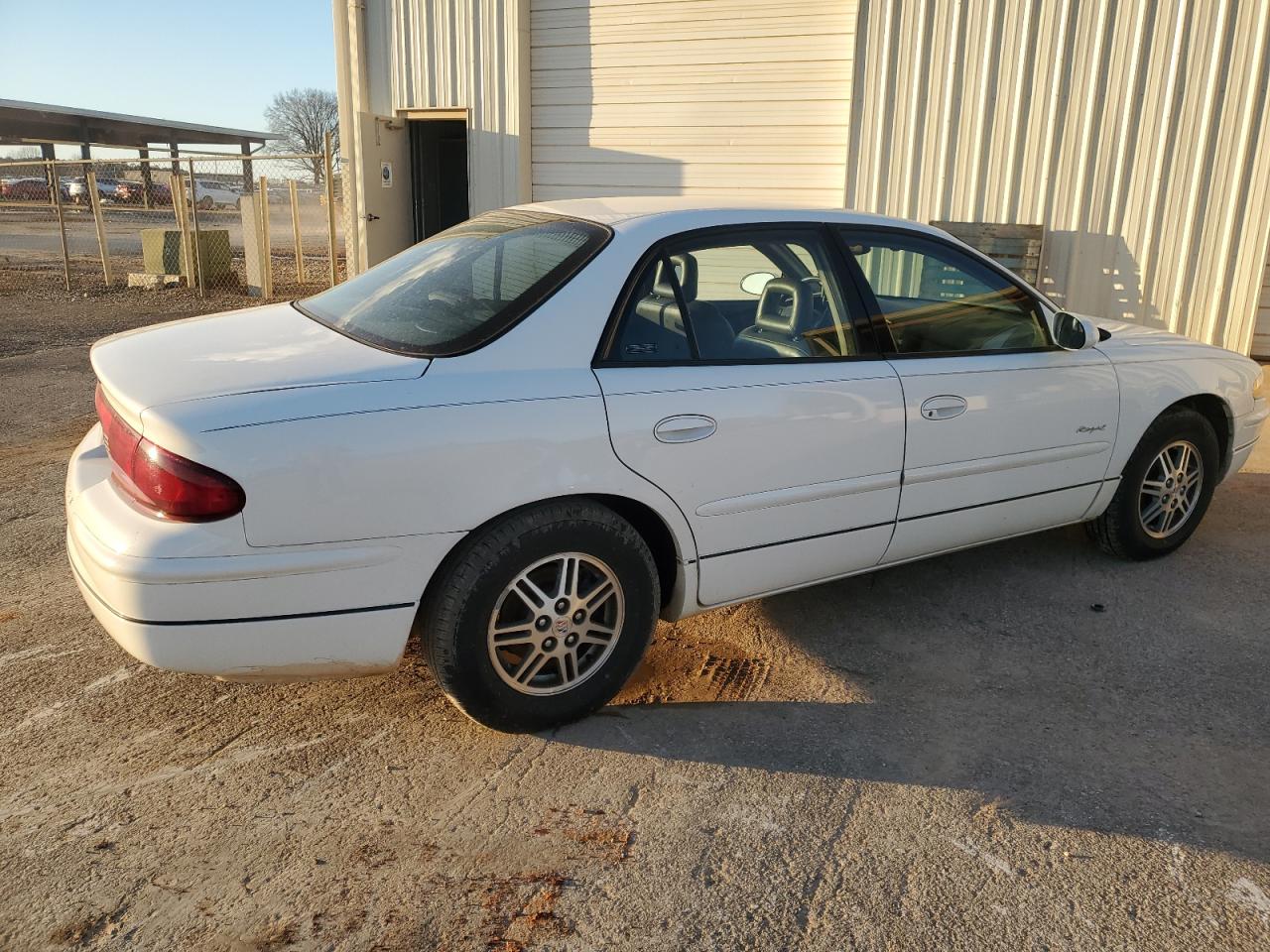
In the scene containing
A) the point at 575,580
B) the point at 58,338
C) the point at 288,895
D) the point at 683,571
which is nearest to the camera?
the point at 288,895

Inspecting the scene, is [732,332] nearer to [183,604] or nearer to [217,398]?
[217,398]

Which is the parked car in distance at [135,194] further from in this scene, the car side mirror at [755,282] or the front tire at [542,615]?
the front tire at [542,615]

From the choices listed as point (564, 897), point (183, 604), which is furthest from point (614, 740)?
point (183, 604)

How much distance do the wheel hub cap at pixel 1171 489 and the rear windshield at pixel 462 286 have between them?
9.47 feet

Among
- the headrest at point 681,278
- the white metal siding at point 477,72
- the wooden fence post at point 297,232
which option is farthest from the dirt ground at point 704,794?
the wooden fence post at point 297,232

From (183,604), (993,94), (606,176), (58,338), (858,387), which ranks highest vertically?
(993,94)

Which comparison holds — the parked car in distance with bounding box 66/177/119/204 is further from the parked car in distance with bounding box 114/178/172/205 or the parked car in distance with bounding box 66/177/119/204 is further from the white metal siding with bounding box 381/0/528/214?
the white metal siding with bounding box 381/0/528/214

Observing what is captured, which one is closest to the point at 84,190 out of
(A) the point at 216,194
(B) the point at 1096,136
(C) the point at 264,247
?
(A) the point at 216,194

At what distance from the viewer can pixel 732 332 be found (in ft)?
11.1

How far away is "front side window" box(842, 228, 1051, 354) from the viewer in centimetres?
373

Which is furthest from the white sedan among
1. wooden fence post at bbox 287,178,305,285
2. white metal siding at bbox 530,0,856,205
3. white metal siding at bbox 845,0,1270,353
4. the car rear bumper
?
wooden fence post at bbox 287,178,305,285

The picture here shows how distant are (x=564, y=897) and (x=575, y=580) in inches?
36.2

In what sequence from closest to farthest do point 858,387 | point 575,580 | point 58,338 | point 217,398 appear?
point 217,398
point 575,580
point 858,387
point 58,338

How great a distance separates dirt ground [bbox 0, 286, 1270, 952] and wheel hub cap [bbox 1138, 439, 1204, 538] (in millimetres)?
569
